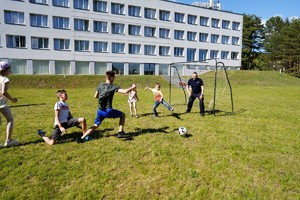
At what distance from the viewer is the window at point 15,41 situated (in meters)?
32.6

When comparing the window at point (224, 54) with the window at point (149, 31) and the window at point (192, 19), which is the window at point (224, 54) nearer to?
the window at point (192, 19)

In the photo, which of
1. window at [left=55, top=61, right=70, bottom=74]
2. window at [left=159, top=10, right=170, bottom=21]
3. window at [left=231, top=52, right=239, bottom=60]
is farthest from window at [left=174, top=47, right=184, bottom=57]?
window at [left=55, top=61, right=70, bottom=74]

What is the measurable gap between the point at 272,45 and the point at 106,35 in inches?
1984

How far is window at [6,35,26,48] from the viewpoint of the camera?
107 feet

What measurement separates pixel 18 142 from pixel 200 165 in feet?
15.7

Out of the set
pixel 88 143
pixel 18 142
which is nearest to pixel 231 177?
pixel 88 143

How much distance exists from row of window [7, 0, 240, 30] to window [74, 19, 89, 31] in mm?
2001

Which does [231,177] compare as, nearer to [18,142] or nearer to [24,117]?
[18,142]

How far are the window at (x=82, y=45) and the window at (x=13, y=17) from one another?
7.92 metres

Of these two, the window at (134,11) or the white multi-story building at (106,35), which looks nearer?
the white multi-story building at (106,35)

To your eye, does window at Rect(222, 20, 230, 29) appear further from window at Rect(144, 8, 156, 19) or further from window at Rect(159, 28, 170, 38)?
window at Rect(144, 8, 156, 19)

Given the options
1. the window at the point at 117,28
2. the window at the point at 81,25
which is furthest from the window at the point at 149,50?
the window at the point at 81,25

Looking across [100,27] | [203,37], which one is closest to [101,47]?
[100,27]

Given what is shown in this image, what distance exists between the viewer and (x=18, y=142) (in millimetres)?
6262
